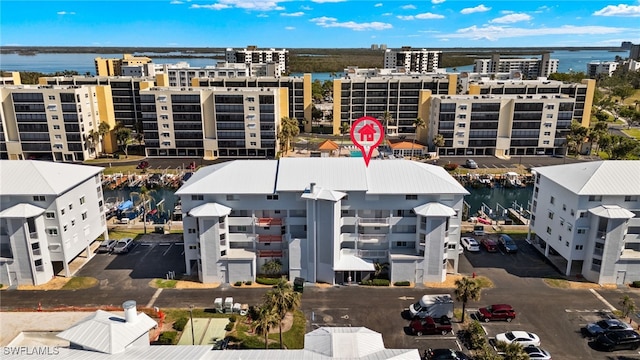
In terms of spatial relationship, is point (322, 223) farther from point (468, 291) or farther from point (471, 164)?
point (471, 164)

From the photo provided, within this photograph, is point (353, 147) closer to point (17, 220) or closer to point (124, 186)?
point (124, 186)

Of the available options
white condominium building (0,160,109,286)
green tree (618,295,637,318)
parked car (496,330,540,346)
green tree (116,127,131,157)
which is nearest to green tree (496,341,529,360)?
parked car (496,330,540,346)

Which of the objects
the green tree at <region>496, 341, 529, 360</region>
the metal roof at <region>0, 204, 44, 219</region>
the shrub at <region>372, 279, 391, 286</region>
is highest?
the metal roof at <region>0, 204, 44, 219</region>

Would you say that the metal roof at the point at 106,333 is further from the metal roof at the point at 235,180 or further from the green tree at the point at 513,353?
the green tree at the point at 513,353

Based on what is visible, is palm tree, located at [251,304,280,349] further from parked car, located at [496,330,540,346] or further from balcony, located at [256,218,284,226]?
parked car, located at [496,330,540,346]

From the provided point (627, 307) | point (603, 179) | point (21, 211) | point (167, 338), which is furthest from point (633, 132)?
point (21, 211)

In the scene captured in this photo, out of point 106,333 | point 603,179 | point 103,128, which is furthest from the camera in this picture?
point 103,128
